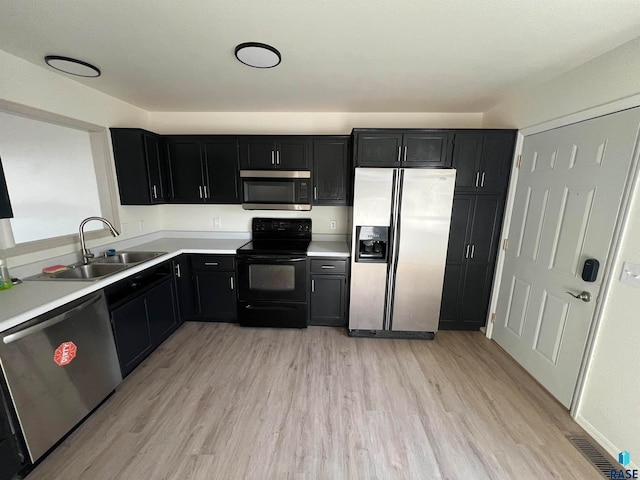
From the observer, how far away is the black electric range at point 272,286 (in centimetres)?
271

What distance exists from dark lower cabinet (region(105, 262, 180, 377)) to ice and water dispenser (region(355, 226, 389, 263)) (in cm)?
197

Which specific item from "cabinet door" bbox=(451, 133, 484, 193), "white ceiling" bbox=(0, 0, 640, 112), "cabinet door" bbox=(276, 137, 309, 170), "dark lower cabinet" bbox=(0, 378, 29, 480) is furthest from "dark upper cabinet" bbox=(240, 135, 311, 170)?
"dark lower cabinet" bbox=(0, 378, 29, 480)

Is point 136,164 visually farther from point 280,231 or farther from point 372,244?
point 372,244

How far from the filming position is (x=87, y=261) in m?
2.17

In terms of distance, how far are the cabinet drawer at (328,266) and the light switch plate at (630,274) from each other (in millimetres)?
1960

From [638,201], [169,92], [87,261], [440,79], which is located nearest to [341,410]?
[638,201]

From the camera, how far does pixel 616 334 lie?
1528 mm

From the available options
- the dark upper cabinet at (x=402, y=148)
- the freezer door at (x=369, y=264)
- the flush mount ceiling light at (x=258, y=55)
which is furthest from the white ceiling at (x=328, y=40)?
the freezer door at (x=369, y=264)

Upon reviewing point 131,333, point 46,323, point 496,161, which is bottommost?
point 131,333

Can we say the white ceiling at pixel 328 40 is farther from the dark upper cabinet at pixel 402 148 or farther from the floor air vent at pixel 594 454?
the floor air vent at pixel 594 454

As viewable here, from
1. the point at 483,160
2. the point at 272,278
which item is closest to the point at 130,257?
the point at 272,278

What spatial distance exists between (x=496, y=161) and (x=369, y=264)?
63.8 inches

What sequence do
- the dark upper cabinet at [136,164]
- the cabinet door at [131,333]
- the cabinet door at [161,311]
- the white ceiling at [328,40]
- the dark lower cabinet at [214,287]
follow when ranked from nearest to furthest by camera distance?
the white ceiling at [328,40] → the cabinet door at [131,333] → the cabinet door at [161,311] → the dark upper cabinet at [136,164] → the dark lower cabinet at [214,287]

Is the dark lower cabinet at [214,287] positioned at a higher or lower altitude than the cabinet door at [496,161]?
lower
